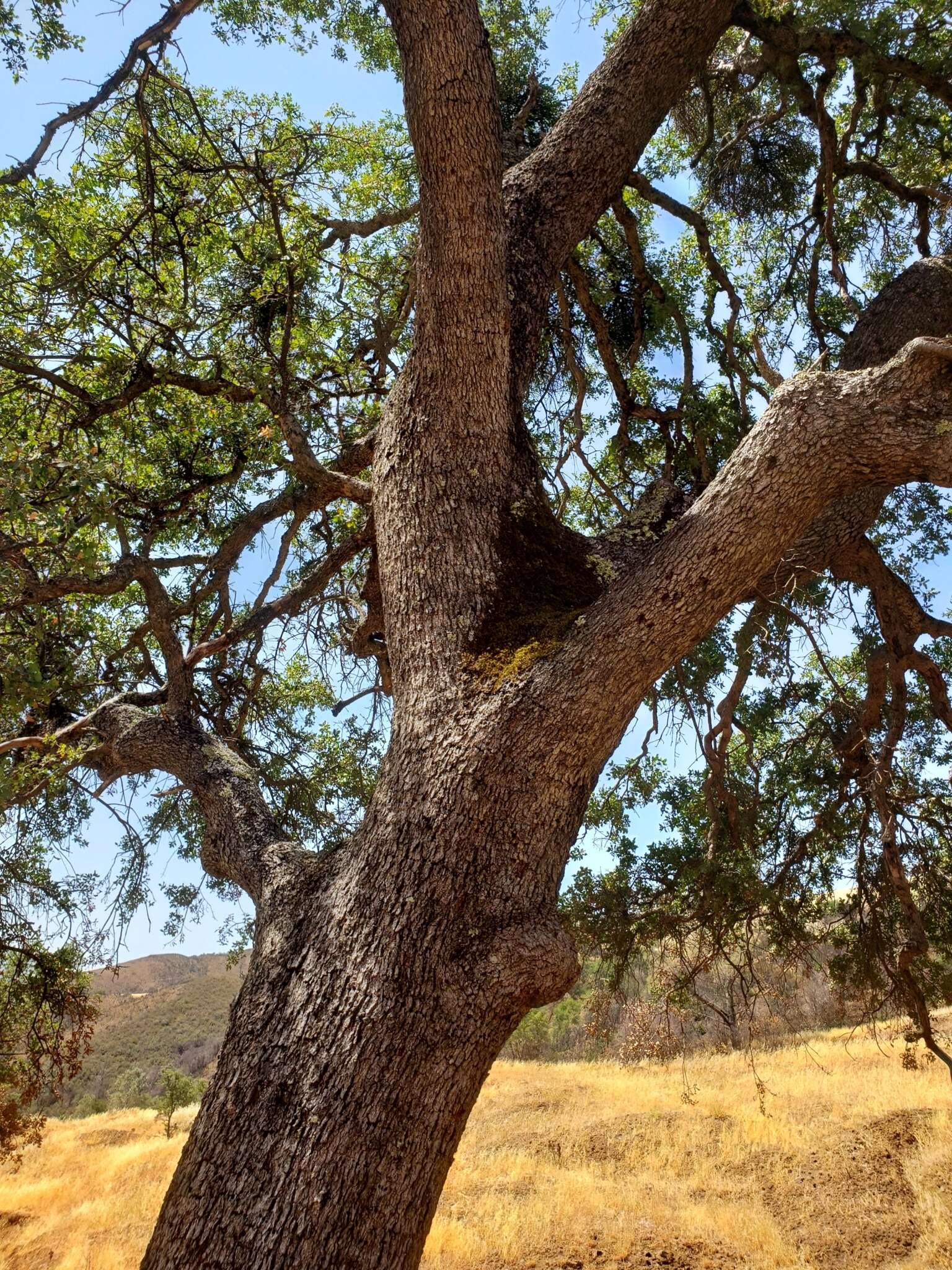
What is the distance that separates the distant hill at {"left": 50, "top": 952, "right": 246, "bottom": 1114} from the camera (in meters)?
23.7

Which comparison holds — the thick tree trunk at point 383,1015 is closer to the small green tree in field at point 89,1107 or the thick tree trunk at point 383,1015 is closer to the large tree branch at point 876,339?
the large tree branch at point 876,339

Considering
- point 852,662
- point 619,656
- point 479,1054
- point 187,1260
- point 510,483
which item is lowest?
point 187,1260

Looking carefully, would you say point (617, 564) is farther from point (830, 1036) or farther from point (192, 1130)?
point (830, 1036)

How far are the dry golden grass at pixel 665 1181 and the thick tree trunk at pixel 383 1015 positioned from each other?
5246mm

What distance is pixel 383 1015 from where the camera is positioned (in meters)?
2.27

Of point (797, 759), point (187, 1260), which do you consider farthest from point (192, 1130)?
point (797, 759)

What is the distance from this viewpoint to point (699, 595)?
9.45 ft

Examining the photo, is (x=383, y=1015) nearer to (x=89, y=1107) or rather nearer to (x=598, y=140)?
(x=598, y=140)

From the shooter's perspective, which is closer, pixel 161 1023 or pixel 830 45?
pixel 830 45

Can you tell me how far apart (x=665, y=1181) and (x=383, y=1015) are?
8270 mm

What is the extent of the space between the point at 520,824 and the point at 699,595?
1024mm

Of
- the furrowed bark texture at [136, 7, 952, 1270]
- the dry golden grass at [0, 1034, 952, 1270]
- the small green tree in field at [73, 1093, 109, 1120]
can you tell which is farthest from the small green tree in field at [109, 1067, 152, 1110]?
the furrowed bark texture at [136, 7, 952, 1270]

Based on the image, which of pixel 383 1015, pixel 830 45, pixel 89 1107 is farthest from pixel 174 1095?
pixel 830 45

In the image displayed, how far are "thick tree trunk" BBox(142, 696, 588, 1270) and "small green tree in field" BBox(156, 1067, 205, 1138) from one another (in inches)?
551
